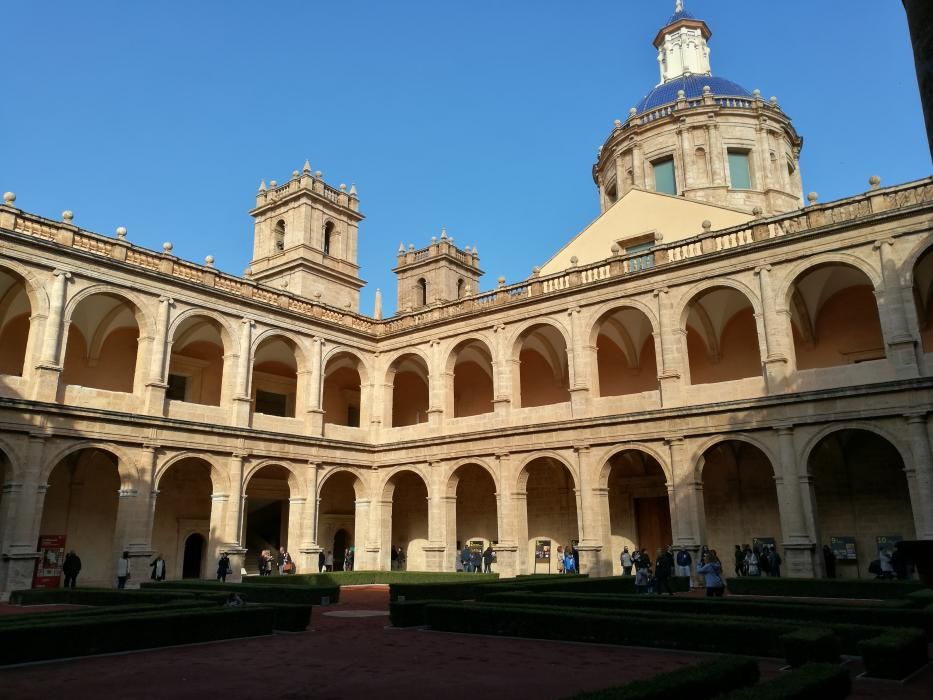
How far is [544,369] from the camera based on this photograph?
100ft

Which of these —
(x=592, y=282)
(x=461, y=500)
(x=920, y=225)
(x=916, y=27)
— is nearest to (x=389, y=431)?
(x=461, y=500)

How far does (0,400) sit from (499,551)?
617 inches

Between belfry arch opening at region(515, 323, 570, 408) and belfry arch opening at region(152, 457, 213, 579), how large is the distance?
41.6 ft

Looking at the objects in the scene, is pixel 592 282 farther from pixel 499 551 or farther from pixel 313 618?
pixel 313 618

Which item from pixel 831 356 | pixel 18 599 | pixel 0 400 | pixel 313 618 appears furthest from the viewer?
pixel 831 356

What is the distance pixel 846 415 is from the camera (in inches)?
767

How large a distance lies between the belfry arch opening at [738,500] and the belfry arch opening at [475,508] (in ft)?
29.7

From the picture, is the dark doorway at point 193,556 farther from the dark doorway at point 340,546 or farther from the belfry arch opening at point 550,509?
the belfry arch opening at point 550,509

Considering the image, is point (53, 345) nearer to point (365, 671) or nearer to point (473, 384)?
point (365, 671)

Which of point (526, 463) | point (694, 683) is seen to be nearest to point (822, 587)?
point (526, 463)

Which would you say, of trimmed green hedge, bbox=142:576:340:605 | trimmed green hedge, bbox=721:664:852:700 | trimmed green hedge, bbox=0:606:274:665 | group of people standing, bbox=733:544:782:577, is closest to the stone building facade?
group of people standing, bbox=733:544:782:577

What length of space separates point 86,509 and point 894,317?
2513 centimetres

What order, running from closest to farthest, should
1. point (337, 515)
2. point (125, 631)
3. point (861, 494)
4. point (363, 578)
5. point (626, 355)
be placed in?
point (125, 631) → point (861, 494) → point (363, 578) → point (626, 355) → point (337, 515)

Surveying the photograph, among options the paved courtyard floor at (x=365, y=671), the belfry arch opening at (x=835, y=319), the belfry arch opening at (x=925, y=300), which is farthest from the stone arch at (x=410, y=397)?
the paved courtyard floor at (x=365, y=671)
